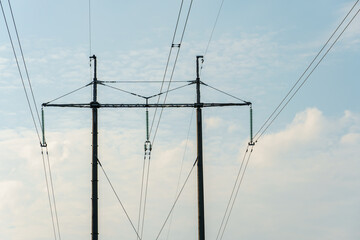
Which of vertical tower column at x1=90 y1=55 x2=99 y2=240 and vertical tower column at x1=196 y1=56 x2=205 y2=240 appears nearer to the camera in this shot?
vertical tower column at x1=196 y1=56 x2=205 y2=240

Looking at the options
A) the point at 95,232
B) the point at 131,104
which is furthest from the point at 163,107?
the point at 95,232

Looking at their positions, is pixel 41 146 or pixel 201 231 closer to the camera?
pixel 201 231

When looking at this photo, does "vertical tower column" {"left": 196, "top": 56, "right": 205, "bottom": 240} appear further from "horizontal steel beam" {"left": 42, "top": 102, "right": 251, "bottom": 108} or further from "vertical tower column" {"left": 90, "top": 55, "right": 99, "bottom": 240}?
"vertical tower column" {"left": 90, "top": 55, "right": 99, "bottom": 240}

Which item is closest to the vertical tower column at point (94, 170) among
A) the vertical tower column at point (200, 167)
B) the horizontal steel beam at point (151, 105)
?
the horizontal steel beam at point (151, 105)

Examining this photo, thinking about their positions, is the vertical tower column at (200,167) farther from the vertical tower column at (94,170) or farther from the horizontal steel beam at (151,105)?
the vertical tower column at (94,170)

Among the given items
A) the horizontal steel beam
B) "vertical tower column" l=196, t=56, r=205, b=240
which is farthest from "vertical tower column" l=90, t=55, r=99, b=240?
"vertical tower column" l=196, t=56, r=205, b=240

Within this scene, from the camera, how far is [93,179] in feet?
137

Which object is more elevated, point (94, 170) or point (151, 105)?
point (151, 105)

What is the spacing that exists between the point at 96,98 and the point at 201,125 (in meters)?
5.47

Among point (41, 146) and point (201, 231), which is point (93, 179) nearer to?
point (41, 146)

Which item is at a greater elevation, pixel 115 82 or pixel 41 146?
pixel 115 82

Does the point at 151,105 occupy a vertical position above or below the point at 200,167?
above

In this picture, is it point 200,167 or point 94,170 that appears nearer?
point 200,167

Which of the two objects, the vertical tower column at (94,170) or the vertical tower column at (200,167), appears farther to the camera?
the vertical tower column at (94,170)
